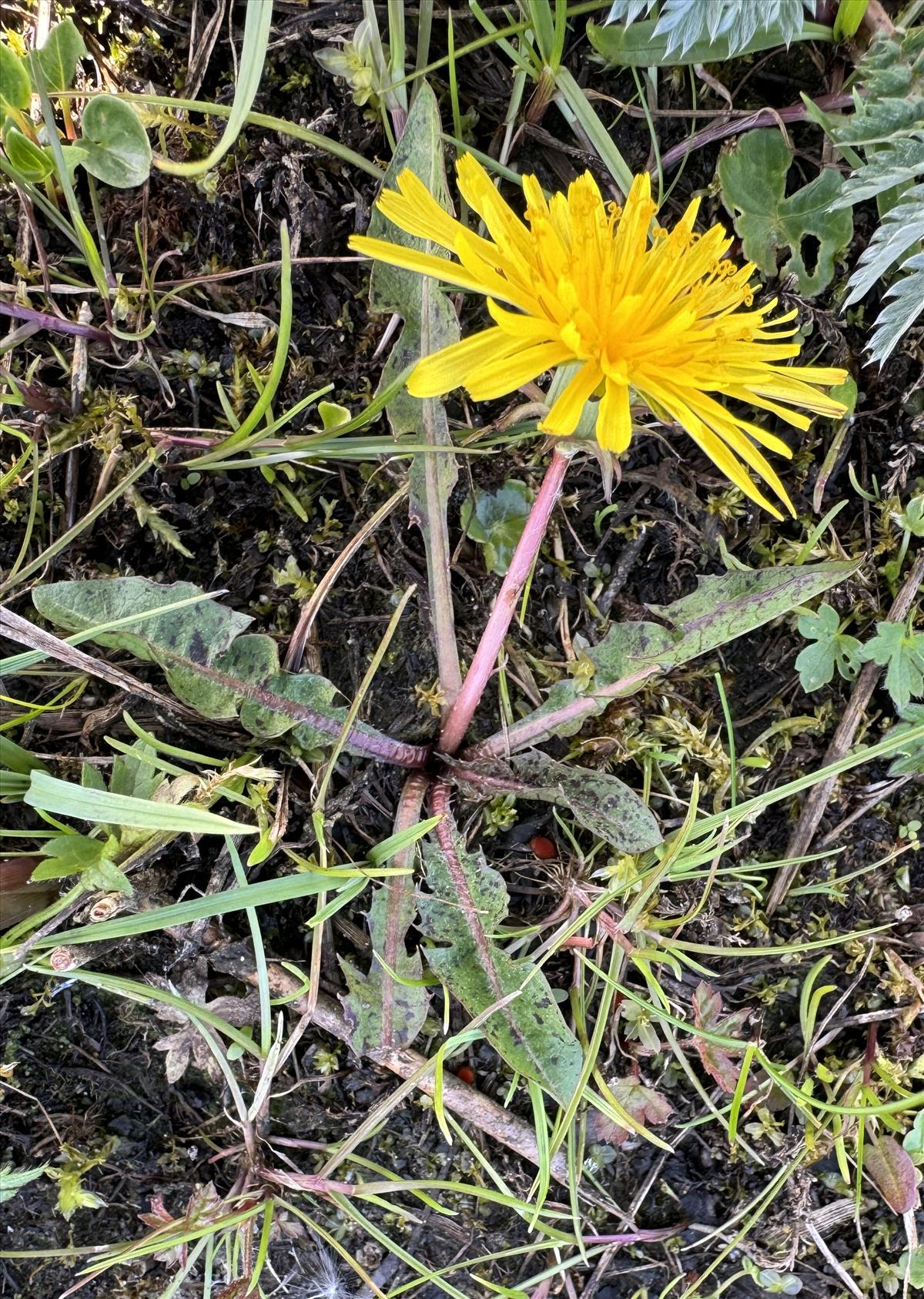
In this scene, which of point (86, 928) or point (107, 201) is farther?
point (107, 201)

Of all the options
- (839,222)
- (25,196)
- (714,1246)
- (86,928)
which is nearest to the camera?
(86,928)

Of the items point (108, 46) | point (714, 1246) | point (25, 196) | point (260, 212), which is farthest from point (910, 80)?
point (714, 1246)

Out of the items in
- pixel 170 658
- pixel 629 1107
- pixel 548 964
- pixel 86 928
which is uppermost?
pixel 170 658

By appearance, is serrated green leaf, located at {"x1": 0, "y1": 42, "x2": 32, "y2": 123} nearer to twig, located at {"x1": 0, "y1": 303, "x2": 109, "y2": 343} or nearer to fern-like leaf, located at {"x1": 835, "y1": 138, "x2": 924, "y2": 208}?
twig, located at {"x1": 0, "y1": 303, "x2": 109, "y2": 343}

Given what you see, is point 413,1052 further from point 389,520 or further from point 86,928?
point 389,520

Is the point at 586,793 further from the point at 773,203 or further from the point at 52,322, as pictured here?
the point at 52,322

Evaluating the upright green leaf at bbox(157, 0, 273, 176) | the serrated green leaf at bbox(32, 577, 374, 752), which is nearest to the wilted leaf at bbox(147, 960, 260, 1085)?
the serrated green leaf at bbox(32, 577, 374, 752)

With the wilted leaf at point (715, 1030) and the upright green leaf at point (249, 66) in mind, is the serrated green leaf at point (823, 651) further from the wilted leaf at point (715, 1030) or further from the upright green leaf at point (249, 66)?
the upright green leaf at point (249, 66)
